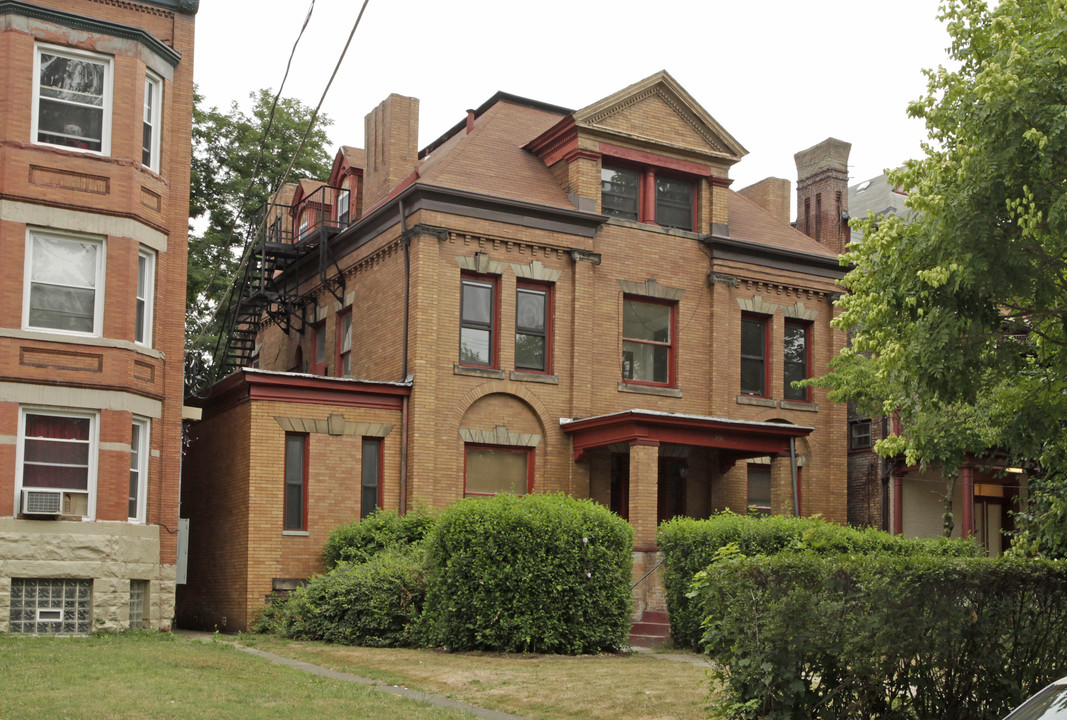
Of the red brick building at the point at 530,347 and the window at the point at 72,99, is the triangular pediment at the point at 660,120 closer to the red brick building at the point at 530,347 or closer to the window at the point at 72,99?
the red brick building at the point at 530,347

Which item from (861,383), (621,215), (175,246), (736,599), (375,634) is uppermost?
(621,215)

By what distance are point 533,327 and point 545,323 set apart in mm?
324

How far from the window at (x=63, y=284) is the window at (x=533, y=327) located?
31.1 ft

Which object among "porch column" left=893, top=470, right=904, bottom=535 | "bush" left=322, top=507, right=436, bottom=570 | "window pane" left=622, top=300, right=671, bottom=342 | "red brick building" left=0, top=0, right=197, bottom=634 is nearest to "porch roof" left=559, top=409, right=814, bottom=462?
"window pane" left=622, top=300, right=671, bottom=342

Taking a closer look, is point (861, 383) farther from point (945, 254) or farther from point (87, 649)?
point (87, 649)

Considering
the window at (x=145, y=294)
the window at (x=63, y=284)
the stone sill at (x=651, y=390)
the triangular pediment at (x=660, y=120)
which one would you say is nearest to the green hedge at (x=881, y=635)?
the window at (x=63, y=284)

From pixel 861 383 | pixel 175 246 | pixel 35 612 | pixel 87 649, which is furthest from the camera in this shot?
pixel 861 383

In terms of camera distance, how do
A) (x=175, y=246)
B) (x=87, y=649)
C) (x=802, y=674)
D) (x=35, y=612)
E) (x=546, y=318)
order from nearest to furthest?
(x=802, y=674)
(x=87, y=649)
(x=35, y=612)
(x=175, y=246)
(x=546, y=318)

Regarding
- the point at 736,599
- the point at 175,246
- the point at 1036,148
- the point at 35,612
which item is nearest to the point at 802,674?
the point at 736,599

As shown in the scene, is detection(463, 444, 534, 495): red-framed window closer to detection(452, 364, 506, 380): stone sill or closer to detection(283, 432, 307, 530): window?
detection(452, 364, 506, 380): stone sill

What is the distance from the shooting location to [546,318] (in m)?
27.4

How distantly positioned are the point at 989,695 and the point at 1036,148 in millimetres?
5189

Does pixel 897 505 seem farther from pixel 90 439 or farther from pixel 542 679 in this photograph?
pixel 90 439

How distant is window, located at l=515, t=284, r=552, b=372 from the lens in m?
27.1
